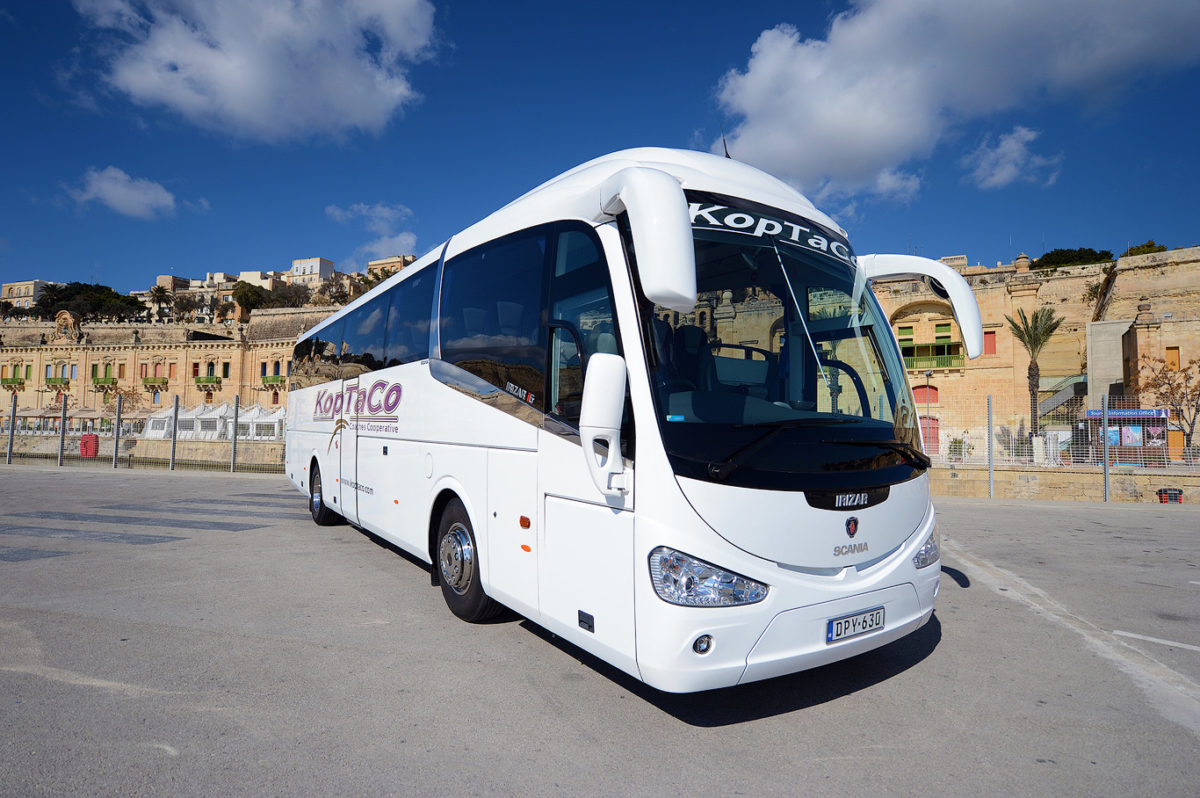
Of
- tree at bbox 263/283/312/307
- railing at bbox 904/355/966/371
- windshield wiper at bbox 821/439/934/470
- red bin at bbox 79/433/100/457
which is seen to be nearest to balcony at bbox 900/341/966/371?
railing at bbox 904/355/966/371

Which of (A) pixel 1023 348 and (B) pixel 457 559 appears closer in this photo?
(B) pixel 457 559

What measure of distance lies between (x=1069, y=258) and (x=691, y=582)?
89.8 metres

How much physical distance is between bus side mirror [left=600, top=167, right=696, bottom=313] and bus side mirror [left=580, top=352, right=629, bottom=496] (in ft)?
1.39

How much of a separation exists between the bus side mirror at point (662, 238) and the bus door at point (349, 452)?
5866 millimetres

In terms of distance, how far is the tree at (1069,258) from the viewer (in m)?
72.3

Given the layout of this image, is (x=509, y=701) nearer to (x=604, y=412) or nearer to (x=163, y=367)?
(x=604, y=412)

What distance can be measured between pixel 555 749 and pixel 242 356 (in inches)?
2949

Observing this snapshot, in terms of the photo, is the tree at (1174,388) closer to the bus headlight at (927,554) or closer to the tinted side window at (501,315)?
the bus headlight at (927,554)

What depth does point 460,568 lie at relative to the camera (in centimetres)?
532

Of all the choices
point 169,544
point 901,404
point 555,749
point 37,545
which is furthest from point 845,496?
point 37,545

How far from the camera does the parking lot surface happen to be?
310cm

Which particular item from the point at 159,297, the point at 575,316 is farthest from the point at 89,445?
the point at 159,297

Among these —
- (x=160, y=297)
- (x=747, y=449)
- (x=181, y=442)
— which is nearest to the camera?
(x=747, y=449)

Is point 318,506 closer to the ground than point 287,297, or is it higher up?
closer to the ground
